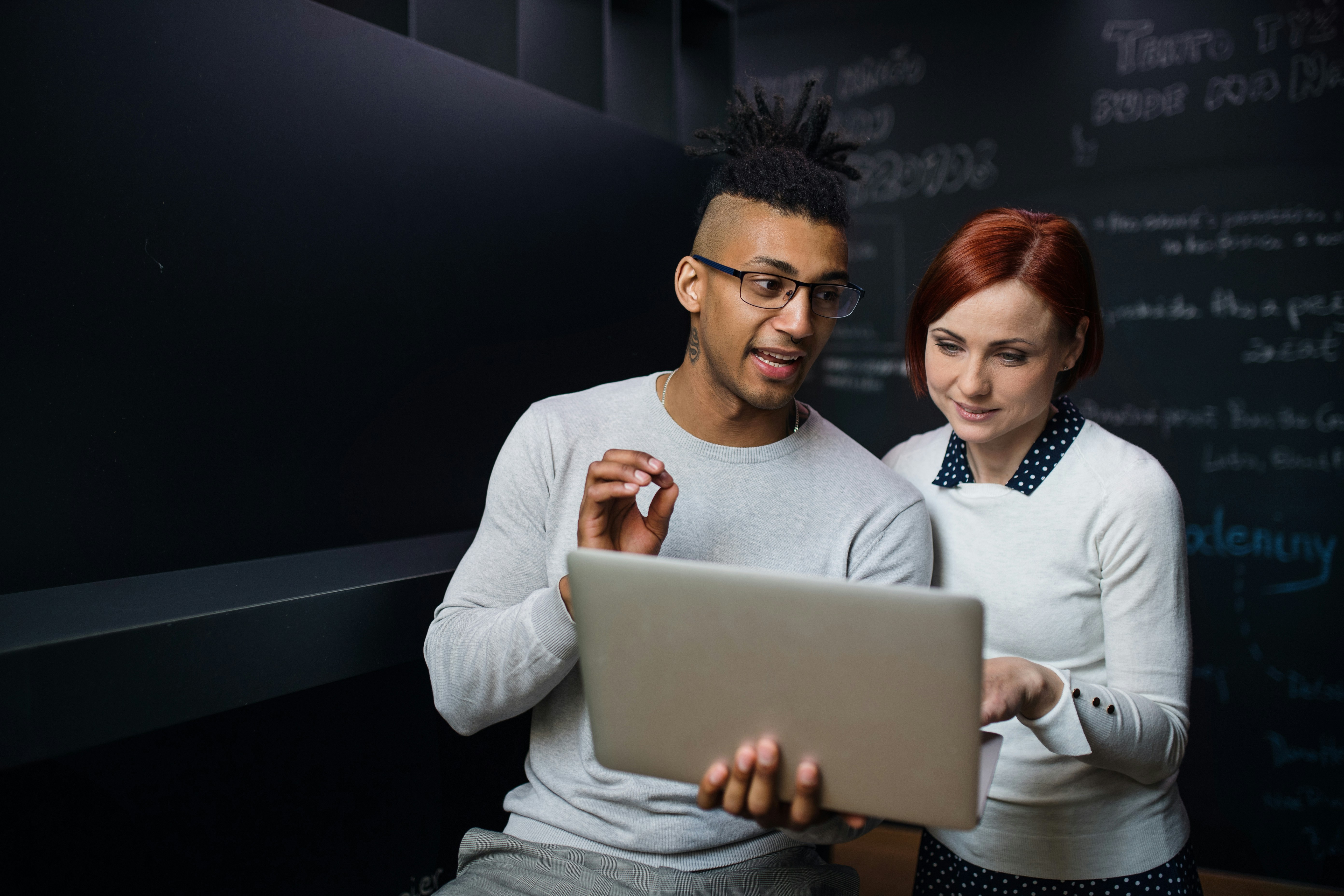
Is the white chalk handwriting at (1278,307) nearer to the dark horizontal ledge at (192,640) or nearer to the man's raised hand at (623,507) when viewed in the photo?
the man's raised hand at (623,507)

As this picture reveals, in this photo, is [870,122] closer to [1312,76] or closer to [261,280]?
[1312,76]

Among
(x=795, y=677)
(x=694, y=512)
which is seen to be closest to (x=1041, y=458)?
(x=694, y=512)

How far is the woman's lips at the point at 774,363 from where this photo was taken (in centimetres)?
138

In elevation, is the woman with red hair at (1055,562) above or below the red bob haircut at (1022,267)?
below

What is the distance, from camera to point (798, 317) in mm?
1354

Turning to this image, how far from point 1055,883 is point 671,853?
0.59 m

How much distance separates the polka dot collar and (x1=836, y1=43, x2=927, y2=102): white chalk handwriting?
186 cm

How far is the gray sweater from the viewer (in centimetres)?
121

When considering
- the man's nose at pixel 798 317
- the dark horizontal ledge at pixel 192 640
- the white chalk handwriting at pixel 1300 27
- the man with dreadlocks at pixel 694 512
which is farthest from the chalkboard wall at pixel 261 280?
the white chalk handwriting at pixel 1300 27

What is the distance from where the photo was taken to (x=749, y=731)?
876mm

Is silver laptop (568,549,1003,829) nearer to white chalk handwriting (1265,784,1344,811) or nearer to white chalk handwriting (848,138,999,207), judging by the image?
white chalk handwriting (1265,784,1344,811)

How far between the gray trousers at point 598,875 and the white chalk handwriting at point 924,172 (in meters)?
2.26

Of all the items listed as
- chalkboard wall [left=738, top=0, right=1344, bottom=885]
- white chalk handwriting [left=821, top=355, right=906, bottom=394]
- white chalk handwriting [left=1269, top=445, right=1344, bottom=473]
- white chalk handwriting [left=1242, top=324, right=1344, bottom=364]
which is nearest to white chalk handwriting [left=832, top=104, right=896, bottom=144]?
chalkboard wall [left=738, top=0, right=1344, bottom=885]

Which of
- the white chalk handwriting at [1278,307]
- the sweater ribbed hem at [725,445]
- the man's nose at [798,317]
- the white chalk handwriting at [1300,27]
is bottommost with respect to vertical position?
the sweater ribbed hem at [725,445]
